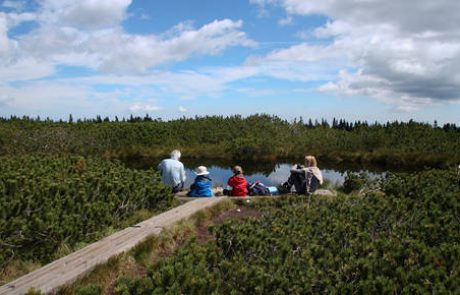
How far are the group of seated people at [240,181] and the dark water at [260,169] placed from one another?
9559 millimetres

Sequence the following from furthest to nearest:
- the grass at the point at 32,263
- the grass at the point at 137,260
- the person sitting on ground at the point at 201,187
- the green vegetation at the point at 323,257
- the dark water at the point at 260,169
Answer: the dark water at the point at 260,169, the person sitting on ground at the point at 201,187, the grass at the point at 32,263, the grass at the point at 137,260, the green vegetation at the point at 323,257

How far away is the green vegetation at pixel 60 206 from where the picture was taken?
278 inches

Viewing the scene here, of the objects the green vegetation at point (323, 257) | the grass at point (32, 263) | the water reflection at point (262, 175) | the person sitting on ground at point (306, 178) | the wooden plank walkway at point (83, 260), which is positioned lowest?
the water reflection at point (262, 175)

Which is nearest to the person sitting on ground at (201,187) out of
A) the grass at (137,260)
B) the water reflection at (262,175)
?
the grass at (137,260)

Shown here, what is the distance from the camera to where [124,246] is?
706cm

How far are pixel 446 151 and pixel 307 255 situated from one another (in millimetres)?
30643

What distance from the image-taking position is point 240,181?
12.8 m

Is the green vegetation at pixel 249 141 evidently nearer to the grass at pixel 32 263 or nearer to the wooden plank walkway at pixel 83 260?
the grass at pixel 32 263

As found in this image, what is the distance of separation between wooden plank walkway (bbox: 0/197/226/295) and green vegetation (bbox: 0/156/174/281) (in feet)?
2.28

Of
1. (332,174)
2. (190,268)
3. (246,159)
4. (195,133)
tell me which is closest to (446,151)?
(332,174)

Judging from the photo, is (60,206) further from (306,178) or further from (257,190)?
(306,178)

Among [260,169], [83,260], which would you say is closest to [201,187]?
[83,260]

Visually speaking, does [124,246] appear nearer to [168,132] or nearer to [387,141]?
[387,141]

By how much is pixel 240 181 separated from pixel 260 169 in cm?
1773
